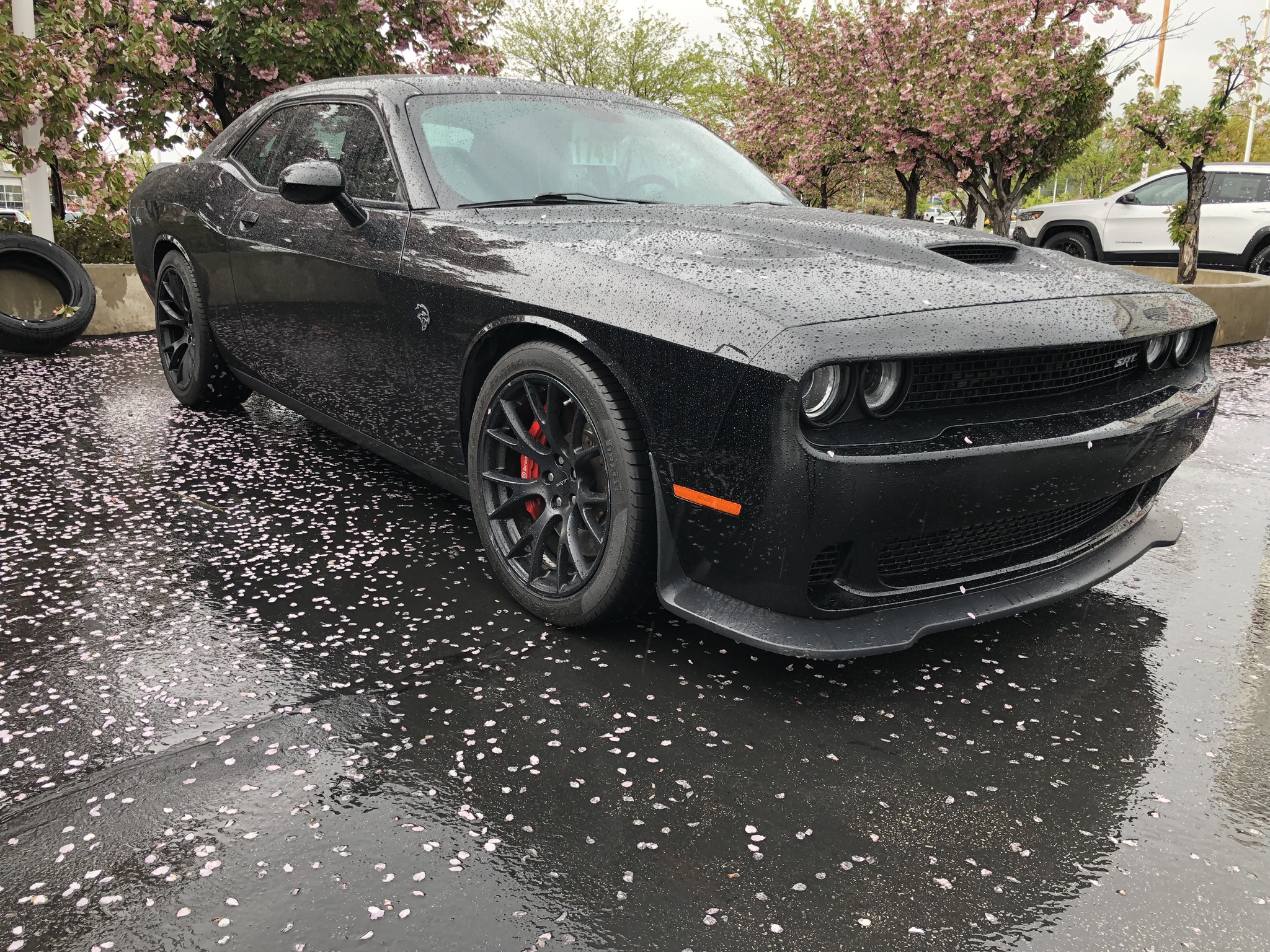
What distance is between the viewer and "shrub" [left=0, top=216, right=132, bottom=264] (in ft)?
28.7

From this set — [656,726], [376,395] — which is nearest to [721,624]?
[656,726]

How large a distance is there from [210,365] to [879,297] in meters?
3.69

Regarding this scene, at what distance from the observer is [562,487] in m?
2.76

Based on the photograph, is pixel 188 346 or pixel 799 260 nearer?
pixel 799 260

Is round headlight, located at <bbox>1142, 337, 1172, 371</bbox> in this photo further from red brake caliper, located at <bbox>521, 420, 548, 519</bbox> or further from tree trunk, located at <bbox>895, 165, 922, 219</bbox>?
tree trunk, located at <bbox>895, 165, 922, 219</bbox>

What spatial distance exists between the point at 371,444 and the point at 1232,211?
12756 mm

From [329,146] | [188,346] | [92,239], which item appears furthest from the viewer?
[92,239]

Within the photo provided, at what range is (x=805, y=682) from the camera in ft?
8.47

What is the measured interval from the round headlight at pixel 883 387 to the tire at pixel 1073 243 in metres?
12.7

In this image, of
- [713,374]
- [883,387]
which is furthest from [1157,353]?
[713,374]

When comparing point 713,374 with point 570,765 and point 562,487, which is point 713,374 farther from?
point 570,765

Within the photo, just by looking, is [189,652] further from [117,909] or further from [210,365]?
[210,365]

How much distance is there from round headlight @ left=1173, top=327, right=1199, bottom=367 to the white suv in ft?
32.2

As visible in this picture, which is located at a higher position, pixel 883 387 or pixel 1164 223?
pixel 1164 223
